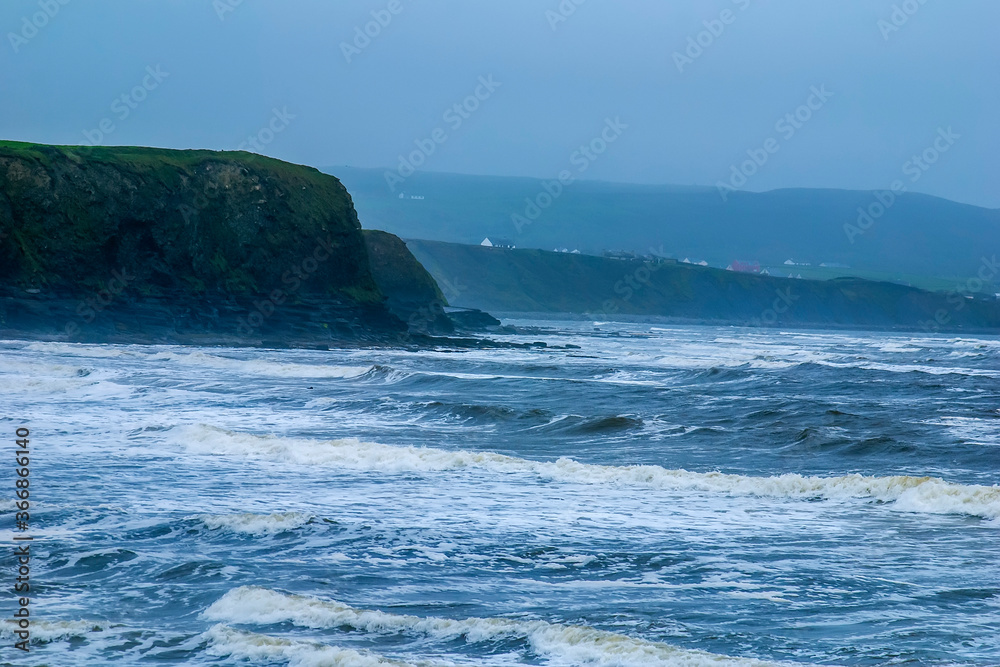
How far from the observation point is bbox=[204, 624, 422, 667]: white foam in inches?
234

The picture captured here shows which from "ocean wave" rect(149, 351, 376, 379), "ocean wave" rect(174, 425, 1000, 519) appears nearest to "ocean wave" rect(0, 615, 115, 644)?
"ocean wave" rect(174, 425, 1000, 519)

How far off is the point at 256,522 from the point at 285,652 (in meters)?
3.52

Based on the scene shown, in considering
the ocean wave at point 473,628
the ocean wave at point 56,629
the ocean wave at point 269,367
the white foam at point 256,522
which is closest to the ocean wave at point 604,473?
the white foam at point 256,522

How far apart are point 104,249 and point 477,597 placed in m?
41.9

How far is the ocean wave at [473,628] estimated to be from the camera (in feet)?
20.0

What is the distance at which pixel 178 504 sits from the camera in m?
10.6

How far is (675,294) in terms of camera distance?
15538 centimetres

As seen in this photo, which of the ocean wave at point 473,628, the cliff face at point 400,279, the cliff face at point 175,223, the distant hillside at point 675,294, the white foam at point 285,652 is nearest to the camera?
the white foam at point 285,652

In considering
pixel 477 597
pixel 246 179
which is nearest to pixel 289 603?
pixel 477 597

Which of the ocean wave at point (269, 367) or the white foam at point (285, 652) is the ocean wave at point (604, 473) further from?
the ocean wave at point (269, 367)

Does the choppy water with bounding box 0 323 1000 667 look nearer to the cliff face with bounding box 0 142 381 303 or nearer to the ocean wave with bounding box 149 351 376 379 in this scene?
the ocean wave with bounding box 149 351 376 379

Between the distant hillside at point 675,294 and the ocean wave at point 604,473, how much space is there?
129133 millimetres

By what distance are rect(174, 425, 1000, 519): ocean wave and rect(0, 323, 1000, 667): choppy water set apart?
48 millimetres

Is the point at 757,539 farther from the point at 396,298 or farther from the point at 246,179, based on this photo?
the point at 396,298
